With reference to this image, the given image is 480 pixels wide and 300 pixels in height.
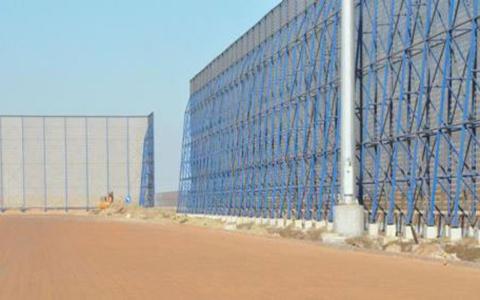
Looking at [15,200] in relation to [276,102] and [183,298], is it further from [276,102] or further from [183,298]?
[183,298]

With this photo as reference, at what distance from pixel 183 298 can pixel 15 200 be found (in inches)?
3227

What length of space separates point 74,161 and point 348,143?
208 feet

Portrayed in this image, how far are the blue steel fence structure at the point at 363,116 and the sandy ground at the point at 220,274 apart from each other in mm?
4912

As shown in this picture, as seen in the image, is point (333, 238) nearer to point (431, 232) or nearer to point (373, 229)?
point (373, 229)

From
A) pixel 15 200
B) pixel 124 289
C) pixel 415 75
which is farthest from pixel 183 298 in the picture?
pixel 15 200

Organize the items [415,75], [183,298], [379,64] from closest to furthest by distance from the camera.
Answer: [183,298] < [415,75] < [379,64]

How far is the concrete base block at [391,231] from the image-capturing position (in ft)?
108

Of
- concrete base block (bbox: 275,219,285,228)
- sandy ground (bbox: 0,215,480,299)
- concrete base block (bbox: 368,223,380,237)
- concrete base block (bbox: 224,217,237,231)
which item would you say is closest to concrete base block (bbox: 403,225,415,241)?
concrete base block (bbox: 368,223,380,237)

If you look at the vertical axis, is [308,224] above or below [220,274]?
below

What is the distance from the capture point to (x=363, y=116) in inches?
1496

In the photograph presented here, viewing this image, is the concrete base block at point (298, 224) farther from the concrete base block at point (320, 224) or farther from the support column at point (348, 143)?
the support column at point (348, 143)

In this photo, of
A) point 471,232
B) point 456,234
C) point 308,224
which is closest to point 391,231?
point 456,234

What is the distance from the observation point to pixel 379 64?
120ft

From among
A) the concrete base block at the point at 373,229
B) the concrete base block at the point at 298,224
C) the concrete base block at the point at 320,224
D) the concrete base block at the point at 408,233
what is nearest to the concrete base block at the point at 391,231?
the concrete base block at the point at 408,233
